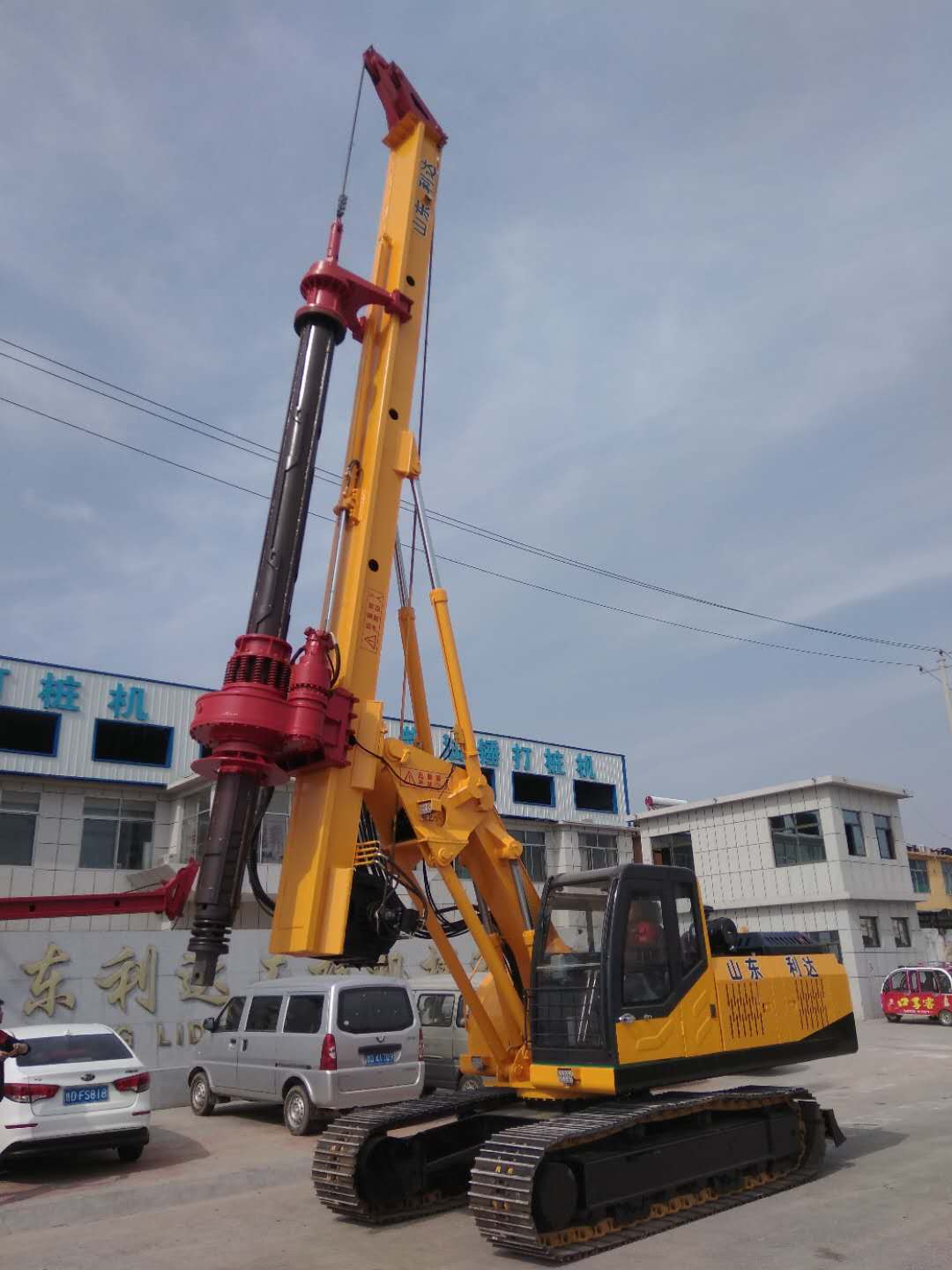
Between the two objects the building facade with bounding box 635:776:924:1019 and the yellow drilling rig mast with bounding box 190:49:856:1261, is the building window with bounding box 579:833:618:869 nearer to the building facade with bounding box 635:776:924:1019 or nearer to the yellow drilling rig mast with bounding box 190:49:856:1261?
the building facade with bounding box 635:776:924:1019

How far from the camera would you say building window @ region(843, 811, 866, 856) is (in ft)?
90.4

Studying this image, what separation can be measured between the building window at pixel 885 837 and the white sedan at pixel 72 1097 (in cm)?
2432

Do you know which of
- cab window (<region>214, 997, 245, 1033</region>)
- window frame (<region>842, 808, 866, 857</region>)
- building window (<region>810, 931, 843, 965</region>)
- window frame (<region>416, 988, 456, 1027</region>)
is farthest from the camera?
window frame (<region>842, 808, 866, 857</region>)

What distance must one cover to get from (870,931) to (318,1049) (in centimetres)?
2073

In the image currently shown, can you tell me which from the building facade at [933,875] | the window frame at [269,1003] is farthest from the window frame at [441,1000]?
the building facade at [933,875]

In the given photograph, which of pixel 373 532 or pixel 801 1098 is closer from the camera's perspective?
pixel 373 532

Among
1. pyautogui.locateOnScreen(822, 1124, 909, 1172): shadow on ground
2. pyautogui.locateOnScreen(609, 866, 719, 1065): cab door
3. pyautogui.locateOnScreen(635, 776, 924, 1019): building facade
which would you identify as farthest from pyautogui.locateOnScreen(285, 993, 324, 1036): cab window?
pyautogui.locateOnScreen(635, 776, 924, 1019): building facade

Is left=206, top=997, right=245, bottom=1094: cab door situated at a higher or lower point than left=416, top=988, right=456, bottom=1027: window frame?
lower

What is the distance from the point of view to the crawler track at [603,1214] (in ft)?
21.4

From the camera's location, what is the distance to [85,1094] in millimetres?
9641

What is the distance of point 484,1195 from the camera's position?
665 centimetres

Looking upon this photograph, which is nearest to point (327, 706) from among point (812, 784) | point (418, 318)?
point (418, 318)

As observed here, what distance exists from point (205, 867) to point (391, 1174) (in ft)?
10.9

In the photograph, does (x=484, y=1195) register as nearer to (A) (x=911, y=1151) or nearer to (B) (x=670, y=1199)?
(B) (x=670, y=1199)
